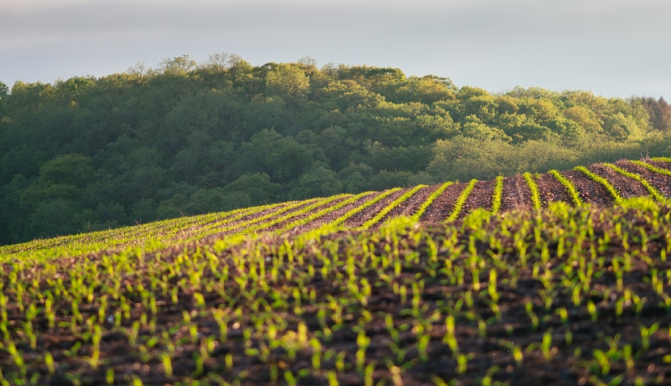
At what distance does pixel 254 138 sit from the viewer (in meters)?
71.3

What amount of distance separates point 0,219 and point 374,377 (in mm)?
69681

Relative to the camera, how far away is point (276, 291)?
8445mm

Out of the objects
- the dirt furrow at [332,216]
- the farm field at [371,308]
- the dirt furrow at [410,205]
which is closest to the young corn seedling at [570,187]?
the dirt furrow at [410,205]

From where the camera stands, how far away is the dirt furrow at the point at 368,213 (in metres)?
23.3

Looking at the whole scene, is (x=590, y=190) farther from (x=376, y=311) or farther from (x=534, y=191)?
(x=376, y=311)

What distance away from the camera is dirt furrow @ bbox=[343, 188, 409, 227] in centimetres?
2333

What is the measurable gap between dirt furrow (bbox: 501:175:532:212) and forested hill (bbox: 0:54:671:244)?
2574 centimetres

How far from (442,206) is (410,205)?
7.36 ft

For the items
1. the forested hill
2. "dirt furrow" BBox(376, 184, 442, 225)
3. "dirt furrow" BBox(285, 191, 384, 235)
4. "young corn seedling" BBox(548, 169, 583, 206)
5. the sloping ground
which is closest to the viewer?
the sloping ground

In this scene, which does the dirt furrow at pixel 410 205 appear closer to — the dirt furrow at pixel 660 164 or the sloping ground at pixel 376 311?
the dirt furrow at pixel 660 164

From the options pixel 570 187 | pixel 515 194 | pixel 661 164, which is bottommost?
pixel 515 194

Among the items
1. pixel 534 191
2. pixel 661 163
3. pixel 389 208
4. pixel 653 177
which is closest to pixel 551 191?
pixel 534 191

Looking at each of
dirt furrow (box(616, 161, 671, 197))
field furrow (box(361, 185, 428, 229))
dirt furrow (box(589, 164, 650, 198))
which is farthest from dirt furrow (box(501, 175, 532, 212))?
dirt furrow (box(616, 161, 671, 197))

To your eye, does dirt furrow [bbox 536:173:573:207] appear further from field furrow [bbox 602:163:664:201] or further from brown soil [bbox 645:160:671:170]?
brown soil [bbox 645:160:671:170]
